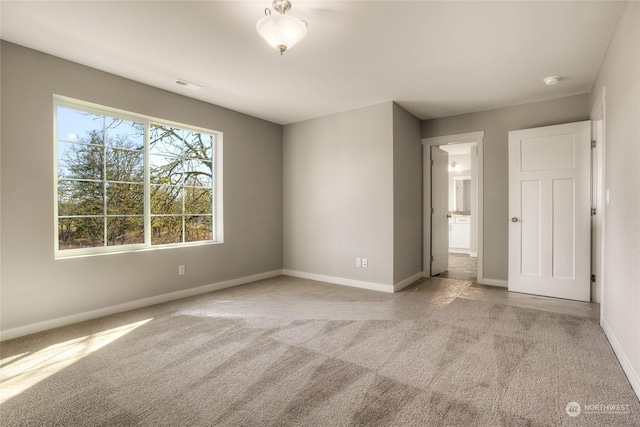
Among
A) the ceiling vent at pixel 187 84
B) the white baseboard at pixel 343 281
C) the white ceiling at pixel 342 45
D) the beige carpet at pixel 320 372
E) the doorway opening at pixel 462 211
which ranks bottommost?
the beige carpet at pixel 320 372

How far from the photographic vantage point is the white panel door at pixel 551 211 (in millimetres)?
3816

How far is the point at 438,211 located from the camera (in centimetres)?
536

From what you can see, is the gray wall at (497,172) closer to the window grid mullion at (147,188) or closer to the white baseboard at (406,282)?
the white baseboard at (406,282)

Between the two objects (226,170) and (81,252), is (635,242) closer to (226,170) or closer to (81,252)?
(226,170)

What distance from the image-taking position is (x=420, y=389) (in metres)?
1.98

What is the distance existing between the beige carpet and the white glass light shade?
2264 millimetres

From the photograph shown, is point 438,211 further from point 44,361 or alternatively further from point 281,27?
point 44,361

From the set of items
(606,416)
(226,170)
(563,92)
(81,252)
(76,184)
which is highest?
(563,92)

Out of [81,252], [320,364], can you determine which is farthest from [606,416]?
[81,252]

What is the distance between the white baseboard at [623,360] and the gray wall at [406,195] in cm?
215

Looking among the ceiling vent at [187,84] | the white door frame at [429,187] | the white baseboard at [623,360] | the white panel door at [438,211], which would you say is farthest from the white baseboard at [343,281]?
the ceiling vent at [187,84]

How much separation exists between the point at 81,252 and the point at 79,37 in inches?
78.8

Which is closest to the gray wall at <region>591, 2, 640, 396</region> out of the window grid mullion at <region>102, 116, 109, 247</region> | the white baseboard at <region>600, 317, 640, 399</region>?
the white baseboard at <region>600, 317, 640, 399</region>

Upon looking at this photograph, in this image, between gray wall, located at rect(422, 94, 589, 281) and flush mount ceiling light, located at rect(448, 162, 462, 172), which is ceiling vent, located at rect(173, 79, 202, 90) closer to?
gray wall, located at rect(422, 94, 589, 281)
